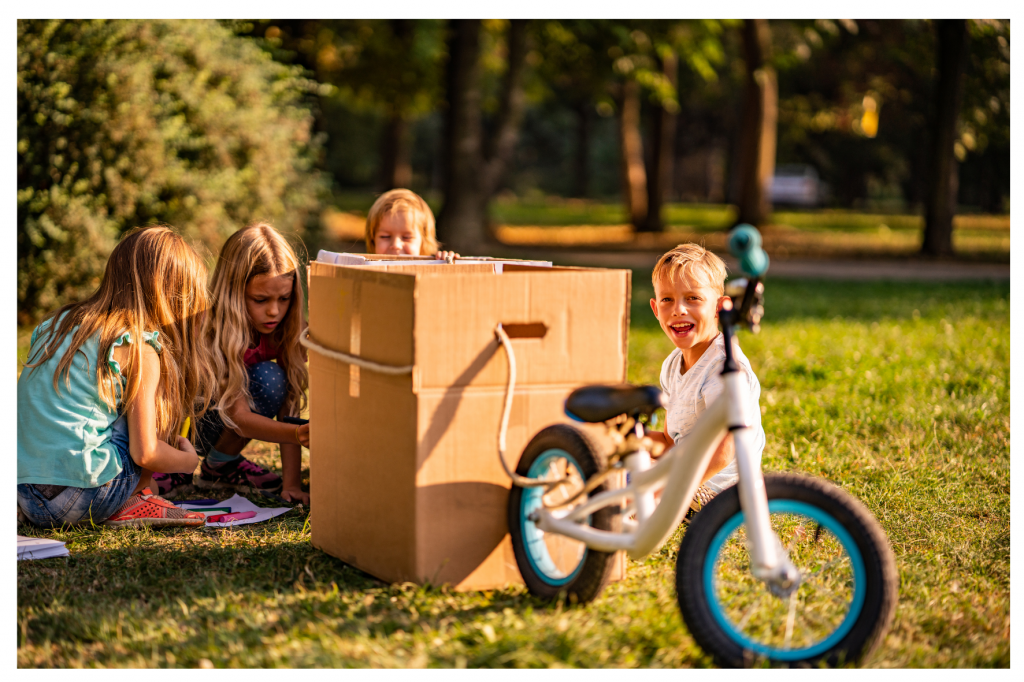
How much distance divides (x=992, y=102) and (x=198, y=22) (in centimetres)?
1094

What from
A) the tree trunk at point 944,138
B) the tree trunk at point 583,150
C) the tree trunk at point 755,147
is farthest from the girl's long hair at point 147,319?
the tree trunk at point 583,150

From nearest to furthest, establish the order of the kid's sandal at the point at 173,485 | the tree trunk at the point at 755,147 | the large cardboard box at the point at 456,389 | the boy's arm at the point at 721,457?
the large cardboard box at the point at 456,389
the boy's arm at the point at 721,457
the kid's sandal at the point at 173,485
the tree trunk at the point at 755,147

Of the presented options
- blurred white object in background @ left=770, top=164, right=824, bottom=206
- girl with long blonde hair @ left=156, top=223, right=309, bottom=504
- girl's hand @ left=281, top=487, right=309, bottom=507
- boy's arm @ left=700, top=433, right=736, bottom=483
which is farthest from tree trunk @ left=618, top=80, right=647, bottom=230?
blurred white object in background @ left=770, top=164, right=824, bottom=206

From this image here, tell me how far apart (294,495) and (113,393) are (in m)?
0.84

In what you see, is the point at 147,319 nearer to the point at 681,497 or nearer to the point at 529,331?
the point at 529,331

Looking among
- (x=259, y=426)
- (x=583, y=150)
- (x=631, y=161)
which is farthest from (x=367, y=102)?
(x=583, y=150)

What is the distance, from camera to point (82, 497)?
333cm

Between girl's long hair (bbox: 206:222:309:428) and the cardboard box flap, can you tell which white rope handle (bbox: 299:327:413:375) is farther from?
girl's long hair (bbox: 206:222:309:428)

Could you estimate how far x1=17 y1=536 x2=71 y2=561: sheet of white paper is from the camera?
303 centimetres

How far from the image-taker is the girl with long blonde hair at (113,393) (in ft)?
10.7

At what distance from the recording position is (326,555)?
3.13 meters

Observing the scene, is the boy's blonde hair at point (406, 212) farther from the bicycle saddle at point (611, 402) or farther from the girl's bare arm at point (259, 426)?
the bicycle saddle at point (611, 402)

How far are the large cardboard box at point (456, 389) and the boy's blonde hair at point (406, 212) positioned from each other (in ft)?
6.48
